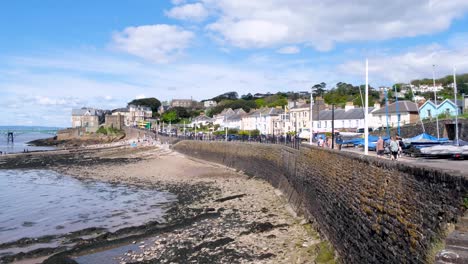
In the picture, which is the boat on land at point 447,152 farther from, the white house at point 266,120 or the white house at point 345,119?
the white house at point 266,120

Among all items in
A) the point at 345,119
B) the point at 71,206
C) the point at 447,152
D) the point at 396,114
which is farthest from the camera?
the point at 345,119

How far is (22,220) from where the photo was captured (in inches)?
699

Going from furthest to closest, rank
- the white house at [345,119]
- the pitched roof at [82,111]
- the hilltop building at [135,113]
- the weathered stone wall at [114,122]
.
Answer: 1. the hilltop building at [135,113]
2. the pitched roof at [82,111]
3. the weathered stone wall at [114,122]
4. the white house at [345,119]

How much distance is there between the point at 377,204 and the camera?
25.6ft

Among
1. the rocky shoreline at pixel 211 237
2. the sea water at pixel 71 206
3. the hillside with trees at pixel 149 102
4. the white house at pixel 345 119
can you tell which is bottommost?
the sea water at pixel 71 206

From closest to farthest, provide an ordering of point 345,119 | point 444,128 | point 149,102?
1. point 444,128
2. point 345,119
3. point 149,102

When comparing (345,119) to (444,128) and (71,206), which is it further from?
(71,206)

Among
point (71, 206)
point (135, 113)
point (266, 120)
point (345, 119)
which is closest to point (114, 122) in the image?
point (135, 113)

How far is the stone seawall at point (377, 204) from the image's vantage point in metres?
5.51

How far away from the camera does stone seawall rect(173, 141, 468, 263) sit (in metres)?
5.51

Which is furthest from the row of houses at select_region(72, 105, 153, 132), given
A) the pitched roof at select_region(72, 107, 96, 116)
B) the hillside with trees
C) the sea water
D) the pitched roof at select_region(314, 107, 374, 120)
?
the sea water

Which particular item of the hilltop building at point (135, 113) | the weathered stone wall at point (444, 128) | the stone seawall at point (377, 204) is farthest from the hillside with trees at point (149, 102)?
the stone seawall at point (377, 204)

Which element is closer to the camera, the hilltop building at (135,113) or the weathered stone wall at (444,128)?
the weathered stone wall at (444,128)

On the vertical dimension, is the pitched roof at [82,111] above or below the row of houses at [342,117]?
above
